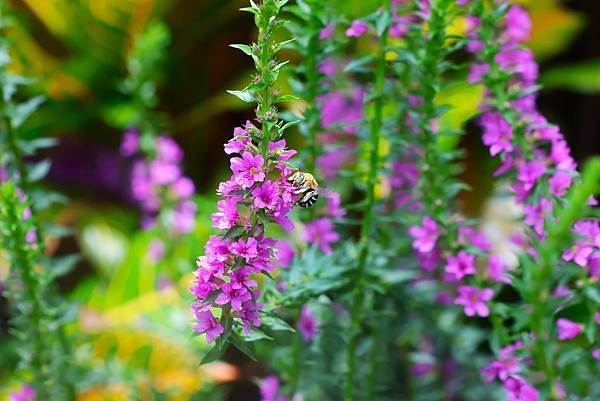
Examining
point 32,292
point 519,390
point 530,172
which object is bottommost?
point 519,390

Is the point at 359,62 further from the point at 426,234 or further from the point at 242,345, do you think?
the point at 242,345

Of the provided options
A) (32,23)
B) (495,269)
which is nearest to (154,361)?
(495,269)

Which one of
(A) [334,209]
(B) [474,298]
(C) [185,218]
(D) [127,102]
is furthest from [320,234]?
(D) [127,102]

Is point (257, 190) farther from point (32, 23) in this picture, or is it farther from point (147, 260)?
point (32, 23)

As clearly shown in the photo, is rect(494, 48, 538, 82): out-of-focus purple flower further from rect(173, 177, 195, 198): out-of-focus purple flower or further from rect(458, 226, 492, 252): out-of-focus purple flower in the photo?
rect(173, 177, 195, 198): out-of-focus purple flower

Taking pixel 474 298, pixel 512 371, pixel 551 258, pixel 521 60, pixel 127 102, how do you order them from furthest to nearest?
pixel 127 102, pixel 521 60, pixel 474 298, pixel 512 371, pixel 551 258
